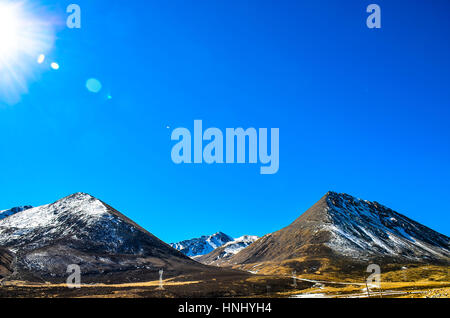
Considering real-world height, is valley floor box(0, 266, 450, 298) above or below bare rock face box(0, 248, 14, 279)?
below

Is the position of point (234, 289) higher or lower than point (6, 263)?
lower

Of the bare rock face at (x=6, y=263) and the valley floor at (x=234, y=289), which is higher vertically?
the bare rock face at (x=6, y=263)

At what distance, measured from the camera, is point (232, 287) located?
140 m

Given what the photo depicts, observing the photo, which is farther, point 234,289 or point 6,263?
point 6,263

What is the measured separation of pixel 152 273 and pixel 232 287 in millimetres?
72769

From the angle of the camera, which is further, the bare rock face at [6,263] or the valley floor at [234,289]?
the bare rock face at [6,263]

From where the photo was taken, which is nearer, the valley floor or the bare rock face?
the valley floor

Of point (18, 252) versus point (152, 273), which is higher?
point (18, 252)
